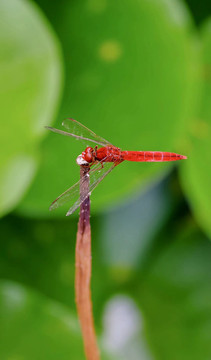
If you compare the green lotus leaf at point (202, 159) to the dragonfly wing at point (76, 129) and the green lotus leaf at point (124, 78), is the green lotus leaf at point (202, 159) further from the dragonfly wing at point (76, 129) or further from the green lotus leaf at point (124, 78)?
the dragonfly wing at point (76, 129)

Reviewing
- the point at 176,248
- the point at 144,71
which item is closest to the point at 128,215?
the point at 176,248

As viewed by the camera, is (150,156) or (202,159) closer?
(150,156)

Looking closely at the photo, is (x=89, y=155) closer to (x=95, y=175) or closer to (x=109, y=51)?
(x=95, y=175)

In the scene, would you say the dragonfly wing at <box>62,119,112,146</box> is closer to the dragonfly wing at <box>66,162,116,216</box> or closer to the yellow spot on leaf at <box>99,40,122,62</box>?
the dragonfly wing at <box>66,162,116,216</box>

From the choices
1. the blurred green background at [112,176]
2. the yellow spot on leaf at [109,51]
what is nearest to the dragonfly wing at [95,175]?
the blurred green background at [112,176]

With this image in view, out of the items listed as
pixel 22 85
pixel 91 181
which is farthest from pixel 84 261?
pixel 22 85

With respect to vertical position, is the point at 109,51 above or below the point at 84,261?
above

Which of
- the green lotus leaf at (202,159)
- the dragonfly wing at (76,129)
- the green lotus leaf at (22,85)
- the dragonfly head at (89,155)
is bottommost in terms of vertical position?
the green lotus leaf at (202,159)

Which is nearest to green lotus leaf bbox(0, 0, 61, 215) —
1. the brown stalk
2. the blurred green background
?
the blurred green background

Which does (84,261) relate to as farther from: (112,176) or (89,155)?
(112,176)

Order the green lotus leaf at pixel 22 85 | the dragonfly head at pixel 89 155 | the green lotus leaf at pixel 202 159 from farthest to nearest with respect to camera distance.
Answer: the green lotus leaf at pixel 202 159
the green lotus leaf at pixel 22 85
the dragonfly head at pixel 89 155
